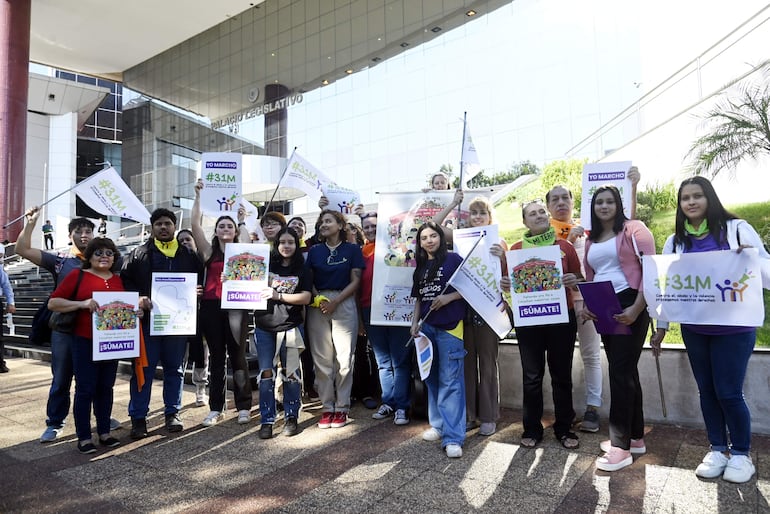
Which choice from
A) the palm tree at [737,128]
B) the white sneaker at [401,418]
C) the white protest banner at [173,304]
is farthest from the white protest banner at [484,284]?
the palm tree at [737,128]

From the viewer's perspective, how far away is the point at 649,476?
351cm

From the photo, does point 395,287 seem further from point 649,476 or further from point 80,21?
point 80,21

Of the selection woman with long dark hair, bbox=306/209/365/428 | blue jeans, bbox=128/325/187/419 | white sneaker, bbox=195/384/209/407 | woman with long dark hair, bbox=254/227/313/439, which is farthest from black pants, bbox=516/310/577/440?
white sneaker, bbox=195/384/209/407

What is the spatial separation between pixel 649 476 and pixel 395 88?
2574cm

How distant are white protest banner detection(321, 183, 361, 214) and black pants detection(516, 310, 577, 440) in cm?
343

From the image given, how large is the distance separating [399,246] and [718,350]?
9.06 feet

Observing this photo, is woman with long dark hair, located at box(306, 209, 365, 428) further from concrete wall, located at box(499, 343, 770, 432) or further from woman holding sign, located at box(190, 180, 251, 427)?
concrete wall, located at box(499, 343, 770, 432)

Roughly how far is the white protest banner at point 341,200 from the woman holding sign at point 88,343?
116 inches

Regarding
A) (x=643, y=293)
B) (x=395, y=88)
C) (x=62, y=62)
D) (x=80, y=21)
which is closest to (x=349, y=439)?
(x=643, y=293)

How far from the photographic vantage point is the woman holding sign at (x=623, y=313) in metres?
3.67

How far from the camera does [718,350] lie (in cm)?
336

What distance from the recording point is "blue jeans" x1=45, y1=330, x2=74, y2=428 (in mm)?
4672

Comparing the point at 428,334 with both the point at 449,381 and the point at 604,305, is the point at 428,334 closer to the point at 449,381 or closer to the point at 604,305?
the point at 449,381

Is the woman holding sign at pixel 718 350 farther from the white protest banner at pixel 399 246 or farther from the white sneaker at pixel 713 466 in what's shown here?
the white protest banner at pixel 399 246
